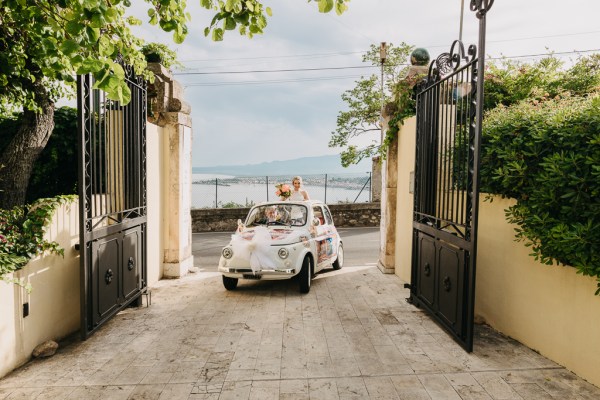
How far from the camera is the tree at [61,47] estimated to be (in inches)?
107

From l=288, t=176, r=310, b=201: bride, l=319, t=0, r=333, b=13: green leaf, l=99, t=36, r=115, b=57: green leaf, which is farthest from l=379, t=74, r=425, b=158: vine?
l=99, t=36, r=115, b=57: green leaf

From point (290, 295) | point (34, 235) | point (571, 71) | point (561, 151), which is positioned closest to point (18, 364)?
point (34, 235)

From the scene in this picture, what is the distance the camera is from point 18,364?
3.95 meters

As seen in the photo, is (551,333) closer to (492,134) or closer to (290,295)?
(492,134)

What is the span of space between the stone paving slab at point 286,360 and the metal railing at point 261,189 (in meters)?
11.0

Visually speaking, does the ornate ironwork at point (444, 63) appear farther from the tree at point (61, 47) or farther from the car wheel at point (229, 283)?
the car wheel at point (229, 283)

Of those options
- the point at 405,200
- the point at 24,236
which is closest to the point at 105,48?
the point at 24,236

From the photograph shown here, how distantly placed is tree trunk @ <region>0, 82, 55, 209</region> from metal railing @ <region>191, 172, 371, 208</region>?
1041 cm

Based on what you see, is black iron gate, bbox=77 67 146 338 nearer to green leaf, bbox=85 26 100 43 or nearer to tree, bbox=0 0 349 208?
tree, bbox=0 0 349 208

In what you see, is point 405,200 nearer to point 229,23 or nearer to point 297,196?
point 297,196

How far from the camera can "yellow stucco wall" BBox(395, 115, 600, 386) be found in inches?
143

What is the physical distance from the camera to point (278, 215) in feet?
24.0

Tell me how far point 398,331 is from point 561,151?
269cm

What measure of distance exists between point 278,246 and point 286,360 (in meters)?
2.59
